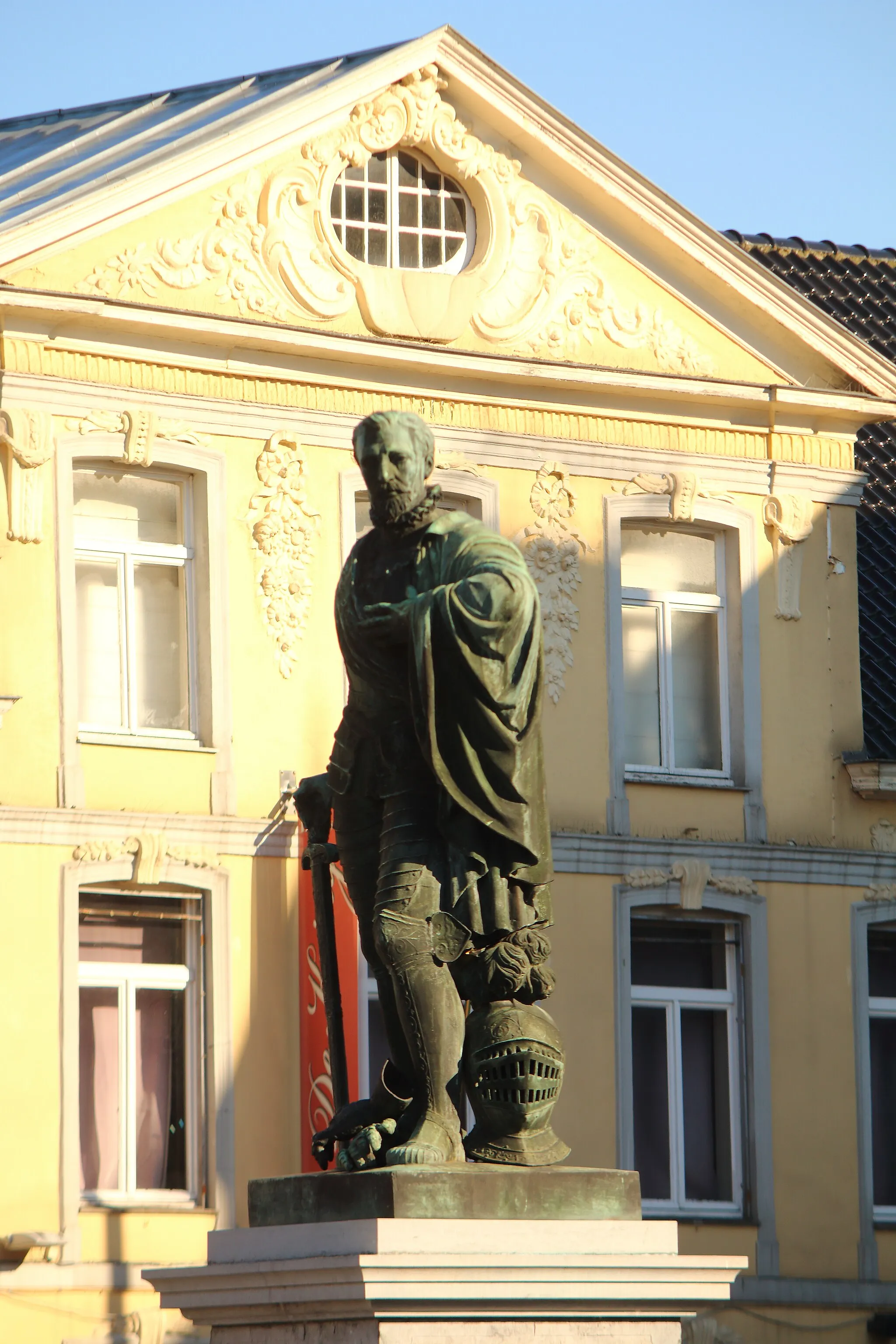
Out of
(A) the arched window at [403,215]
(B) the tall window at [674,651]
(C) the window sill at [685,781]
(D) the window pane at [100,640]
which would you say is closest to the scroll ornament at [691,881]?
(C) the window sill at [685,781]

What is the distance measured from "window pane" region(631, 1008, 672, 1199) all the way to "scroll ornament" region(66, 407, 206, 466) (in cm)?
522

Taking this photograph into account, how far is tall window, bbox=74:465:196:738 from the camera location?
2012cm

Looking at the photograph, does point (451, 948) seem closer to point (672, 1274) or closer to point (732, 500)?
point (672, 1274)

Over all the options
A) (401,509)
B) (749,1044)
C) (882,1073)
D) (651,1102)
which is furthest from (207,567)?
(401,509)

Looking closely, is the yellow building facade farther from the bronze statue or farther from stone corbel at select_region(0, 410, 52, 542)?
the bronze statue

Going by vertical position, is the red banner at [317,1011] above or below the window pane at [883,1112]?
above

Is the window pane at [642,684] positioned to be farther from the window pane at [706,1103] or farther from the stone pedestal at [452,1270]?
the stone pedestal at [452,1270]

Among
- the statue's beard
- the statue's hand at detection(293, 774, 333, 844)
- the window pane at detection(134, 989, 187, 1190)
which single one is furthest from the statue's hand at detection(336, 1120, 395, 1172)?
the window pane at detection(134, 989, 187, 1190)

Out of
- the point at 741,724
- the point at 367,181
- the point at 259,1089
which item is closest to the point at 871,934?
the point at 741,724

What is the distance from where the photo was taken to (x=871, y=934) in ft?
74.4

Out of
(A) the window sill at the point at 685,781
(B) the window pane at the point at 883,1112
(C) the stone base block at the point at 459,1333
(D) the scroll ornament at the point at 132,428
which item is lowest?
(B) the window pane at the point at 883,1112

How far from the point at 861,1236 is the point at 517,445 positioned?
20.0 ft

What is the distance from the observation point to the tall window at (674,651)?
22047mm

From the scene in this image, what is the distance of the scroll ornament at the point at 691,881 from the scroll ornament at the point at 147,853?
3.27m
